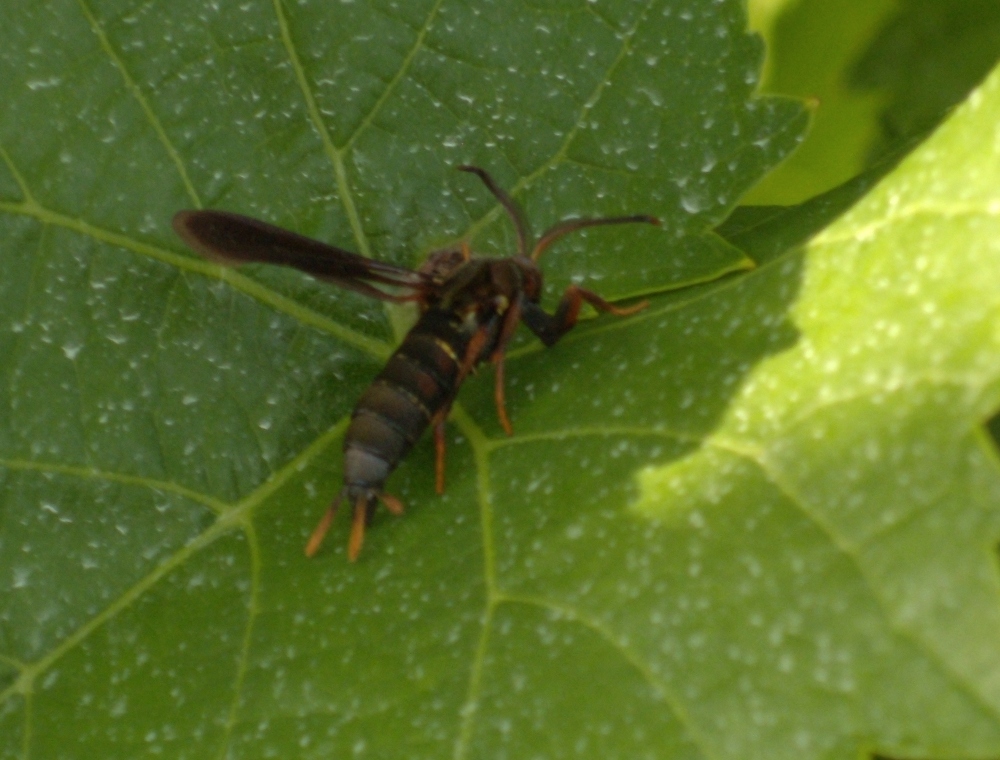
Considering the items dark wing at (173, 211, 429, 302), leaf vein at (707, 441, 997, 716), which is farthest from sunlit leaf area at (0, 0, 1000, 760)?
dark wing at (173, 211, 429, 302)

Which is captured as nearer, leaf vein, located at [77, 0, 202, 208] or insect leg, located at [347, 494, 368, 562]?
insect leg, located at [347, 494, 368, 562]

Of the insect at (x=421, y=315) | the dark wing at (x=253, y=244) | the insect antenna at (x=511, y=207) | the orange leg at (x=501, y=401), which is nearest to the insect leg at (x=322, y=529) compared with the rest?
the insect at (x=421, y=315)

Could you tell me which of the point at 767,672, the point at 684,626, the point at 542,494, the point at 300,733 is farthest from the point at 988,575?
the point at 300,733

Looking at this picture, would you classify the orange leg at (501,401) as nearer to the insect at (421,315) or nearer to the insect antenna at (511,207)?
the insect at (421,315)

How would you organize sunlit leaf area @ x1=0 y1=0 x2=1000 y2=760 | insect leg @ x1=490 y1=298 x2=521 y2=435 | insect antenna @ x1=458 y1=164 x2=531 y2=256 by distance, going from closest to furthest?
sunlit leaf area @ x1=0 y1=0 x2=1000 y2=760 < insect leg @ x1=490 y1=298 x2=521 y2=435 < insect antenna @ x1=458 y1=164 x2=531 y2=256

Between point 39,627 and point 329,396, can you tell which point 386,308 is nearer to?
point 329,396

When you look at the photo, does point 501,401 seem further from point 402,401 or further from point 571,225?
point 571,225

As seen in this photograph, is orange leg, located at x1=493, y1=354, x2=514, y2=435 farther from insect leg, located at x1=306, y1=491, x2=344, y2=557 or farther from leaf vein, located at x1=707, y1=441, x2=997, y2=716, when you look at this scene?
leaf vein, located at x1=707, y1=441, x2=997, y2=716
